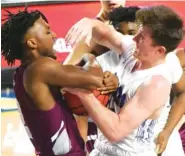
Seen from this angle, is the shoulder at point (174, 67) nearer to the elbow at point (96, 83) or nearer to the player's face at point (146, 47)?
the player's face at point (146, 47)

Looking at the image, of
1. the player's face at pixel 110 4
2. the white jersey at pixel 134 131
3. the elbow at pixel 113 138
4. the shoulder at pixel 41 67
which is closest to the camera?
the shoulder at pixel 41 67

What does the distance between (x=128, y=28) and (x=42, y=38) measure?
66 centimetres

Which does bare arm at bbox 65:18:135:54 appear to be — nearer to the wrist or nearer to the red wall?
the wrist

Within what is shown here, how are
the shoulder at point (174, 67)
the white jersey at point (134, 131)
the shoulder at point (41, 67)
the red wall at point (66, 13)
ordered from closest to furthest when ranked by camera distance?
1. the shoulder at point (41, 67)
2. the white jersey at point (134, 131)
3. the shoulder at point (174, 67)
4. the red wall at point (66, 13)

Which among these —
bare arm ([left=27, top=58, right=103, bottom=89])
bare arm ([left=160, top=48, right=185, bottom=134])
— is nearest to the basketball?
bare arm ([left=27, top=58, right=103, bottom=89])

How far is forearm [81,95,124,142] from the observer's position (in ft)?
5.07

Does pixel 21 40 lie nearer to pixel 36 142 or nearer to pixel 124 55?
pixel 36 142

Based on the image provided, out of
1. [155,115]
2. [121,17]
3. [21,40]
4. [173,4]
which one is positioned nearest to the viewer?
[21,40]

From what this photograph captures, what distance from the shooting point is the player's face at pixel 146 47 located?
174 centimetres

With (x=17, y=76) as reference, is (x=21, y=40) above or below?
above

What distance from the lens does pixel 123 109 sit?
63.5 inches

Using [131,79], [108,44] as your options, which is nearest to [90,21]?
[108,44]

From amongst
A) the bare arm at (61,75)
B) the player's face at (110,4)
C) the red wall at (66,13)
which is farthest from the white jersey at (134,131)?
the red wall at (66,13)

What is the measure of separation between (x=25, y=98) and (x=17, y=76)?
8 centimetres
